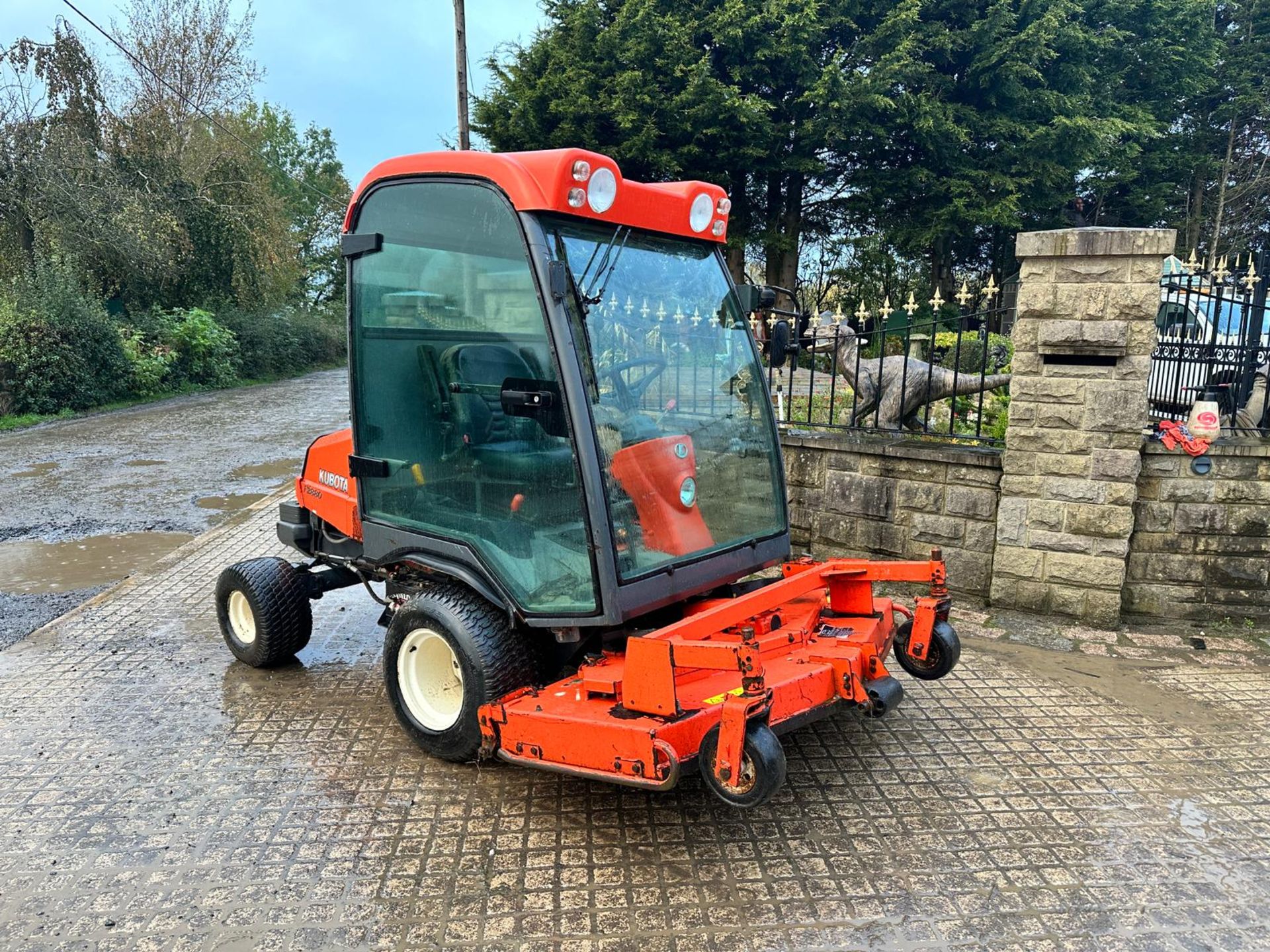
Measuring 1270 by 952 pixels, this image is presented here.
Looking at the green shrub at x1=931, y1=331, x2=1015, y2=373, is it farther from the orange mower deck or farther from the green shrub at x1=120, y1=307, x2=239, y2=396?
the green shrub at x1=120, y1=307, x2=239, y2=396

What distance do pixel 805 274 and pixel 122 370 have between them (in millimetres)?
19268

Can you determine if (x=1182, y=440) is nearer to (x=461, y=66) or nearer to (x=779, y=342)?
(x=779, y=342)

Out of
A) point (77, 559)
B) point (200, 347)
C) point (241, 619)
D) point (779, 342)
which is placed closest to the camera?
point (779, 342)

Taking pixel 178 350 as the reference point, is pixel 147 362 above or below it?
below

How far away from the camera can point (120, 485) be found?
1043 centimetres

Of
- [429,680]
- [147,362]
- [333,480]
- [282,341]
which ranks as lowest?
[429,680]

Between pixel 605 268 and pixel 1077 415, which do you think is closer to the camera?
pixel 605 268

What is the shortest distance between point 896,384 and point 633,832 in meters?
4.44

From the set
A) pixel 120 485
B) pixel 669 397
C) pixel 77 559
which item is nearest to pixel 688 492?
pixel 669 397

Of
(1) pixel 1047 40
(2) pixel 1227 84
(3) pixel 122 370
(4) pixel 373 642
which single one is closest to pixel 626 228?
(4) pixel 373 642

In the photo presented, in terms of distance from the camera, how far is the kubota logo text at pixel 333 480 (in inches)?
175

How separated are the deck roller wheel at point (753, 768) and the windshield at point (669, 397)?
2.46ft

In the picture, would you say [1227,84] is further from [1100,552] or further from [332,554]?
[332,554]

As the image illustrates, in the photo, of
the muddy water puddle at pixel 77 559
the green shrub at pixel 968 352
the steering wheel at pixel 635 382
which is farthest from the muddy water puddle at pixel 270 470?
the green shrub at pixel 968 352
